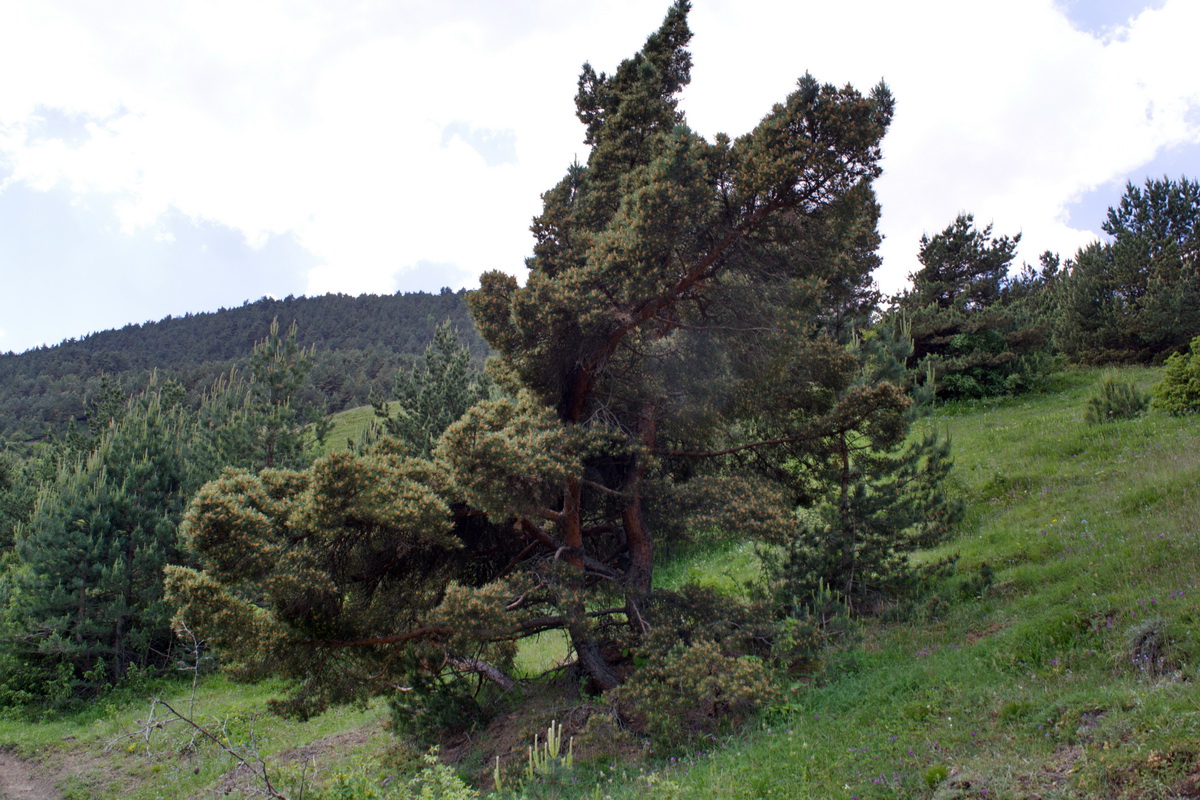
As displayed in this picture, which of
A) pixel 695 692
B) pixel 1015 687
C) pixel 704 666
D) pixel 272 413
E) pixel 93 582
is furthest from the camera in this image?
pixel 272 413

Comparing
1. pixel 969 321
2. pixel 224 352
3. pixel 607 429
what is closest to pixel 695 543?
pixel 607 429

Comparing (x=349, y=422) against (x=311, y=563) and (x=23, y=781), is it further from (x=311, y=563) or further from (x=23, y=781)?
(x=311, y=563)

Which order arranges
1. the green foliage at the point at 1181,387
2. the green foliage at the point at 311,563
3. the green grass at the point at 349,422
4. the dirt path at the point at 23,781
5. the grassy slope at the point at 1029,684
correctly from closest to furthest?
the grassy slope at the point at 1029,684 → the green foliage at the point at 311,563 → the dirt path at the point at 23,781 → the green foliage at the point at 1181,387 → the green grass at the point at 349,422

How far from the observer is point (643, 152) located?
414 inches

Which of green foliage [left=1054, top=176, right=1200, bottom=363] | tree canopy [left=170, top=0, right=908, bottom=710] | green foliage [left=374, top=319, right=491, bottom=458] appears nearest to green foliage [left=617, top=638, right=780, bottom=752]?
tree canopy [left=170, top=0, right=908, bottom=710]

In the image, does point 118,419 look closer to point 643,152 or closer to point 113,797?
point 113,797

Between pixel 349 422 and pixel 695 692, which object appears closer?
pixel 695 692

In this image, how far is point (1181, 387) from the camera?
14.5 m

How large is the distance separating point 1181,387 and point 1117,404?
1206mm

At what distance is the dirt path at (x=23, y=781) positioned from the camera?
10727 millimetres

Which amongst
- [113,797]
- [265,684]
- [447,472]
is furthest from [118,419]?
[447,472]

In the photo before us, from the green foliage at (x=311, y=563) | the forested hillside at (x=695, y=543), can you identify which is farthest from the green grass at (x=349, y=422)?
the green foliage at (x=311, y=563)

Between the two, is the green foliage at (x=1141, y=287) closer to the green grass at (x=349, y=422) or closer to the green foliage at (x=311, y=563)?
the green foliage at (x=311, y=563)

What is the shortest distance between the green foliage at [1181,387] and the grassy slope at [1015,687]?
8.05ft
